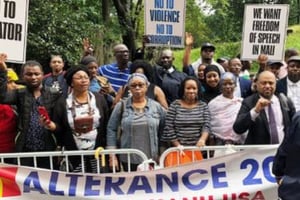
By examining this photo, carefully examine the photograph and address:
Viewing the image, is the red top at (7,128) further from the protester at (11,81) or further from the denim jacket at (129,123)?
the denim jacket at (129,123)

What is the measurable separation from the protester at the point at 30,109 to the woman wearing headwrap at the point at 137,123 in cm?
65

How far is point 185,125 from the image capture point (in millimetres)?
6242

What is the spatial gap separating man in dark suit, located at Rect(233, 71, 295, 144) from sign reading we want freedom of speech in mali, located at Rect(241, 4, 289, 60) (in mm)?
2473

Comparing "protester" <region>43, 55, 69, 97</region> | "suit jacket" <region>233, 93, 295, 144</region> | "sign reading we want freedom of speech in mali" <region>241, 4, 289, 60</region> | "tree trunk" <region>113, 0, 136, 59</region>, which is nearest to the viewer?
"suit jacket" <region>233, 93, 295, 144</region>

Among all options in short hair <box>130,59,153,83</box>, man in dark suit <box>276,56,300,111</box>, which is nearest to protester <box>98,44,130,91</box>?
short hair <box>130,59,153,83</box>

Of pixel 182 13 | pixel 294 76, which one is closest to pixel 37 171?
pixel 294 76

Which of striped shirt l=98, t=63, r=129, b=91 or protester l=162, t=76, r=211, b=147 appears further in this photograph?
striped shirt l=98, t=63, r=129, b=91

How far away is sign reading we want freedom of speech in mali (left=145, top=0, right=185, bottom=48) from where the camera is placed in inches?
339

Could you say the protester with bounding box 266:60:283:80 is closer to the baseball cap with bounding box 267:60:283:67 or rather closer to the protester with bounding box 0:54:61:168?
the baseball cap with bounding box 267:60:283:67

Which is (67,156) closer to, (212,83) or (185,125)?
(185,125)

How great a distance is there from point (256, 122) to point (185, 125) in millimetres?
715

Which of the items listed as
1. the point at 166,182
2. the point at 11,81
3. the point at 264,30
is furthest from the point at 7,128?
the point at 264,30

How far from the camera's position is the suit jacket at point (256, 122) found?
6016 mm

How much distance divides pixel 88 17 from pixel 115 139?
37.2ft
